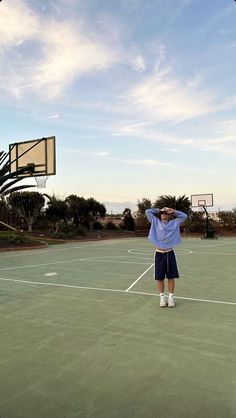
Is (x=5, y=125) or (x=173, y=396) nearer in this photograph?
(x=173, y=396)

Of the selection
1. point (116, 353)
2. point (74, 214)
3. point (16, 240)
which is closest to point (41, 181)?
point (16, 240)

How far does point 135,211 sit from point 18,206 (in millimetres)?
14053

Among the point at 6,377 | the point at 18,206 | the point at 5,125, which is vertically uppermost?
the point at 5,125

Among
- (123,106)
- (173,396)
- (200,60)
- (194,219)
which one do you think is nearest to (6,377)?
(173,396)

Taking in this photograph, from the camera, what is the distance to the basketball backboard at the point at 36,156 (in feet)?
44.8

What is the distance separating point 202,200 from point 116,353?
30.3 m

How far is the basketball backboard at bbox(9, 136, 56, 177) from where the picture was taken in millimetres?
13641

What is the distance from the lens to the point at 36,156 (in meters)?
14.1

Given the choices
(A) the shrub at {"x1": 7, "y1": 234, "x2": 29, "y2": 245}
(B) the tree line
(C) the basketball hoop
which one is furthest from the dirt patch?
(B) the tree line

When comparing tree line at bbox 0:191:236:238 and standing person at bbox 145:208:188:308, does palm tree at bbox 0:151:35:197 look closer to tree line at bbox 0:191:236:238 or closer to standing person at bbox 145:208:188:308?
tree line at bbox 0:191:236:238

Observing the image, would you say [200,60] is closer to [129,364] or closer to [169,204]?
[129,364]

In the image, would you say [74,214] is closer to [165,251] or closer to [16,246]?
[16,246]

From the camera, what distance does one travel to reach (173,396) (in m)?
2.86

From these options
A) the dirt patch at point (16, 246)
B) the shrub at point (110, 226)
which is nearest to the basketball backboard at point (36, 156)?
the dirt patch at point (16, 246)
